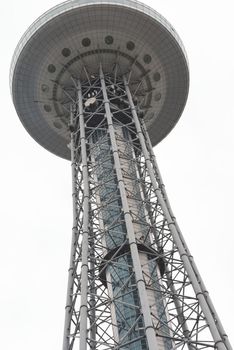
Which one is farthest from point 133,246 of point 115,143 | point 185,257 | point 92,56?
point 92,56

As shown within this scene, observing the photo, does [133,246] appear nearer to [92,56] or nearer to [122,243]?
[122,243]

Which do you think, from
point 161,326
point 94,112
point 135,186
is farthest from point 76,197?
point 161,326

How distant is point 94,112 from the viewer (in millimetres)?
47688

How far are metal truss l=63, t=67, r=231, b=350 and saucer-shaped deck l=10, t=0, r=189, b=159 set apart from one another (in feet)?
5.85

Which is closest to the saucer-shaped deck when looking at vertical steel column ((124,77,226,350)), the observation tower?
the observation tower

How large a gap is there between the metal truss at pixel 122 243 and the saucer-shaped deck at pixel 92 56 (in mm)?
1782

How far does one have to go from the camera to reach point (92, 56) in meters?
50.1

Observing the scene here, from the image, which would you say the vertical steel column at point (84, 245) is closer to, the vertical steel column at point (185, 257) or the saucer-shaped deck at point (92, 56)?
the saucer-shaped deck at point (92, 56)

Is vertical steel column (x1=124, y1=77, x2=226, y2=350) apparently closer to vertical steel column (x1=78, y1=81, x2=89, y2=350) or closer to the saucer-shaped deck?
vertical steel column (x1=78, y1=81, x2=89, y2=350)

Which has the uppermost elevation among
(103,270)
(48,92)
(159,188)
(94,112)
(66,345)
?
(48,92)

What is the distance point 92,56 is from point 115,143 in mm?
10986

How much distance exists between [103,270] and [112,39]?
2178 centimetres

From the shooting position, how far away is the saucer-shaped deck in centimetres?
4809

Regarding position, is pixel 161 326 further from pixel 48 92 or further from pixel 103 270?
pixel 48 92
